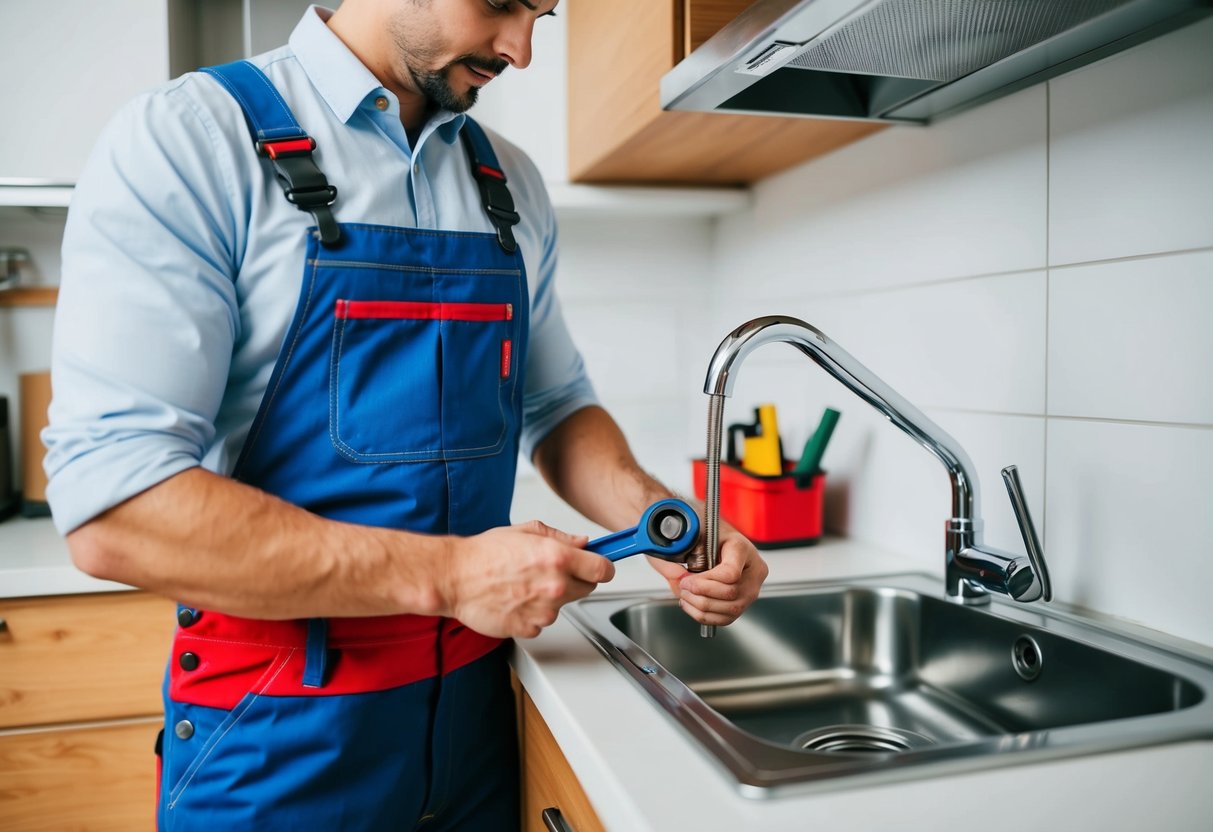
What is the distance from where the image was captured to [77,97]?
61.6 inches

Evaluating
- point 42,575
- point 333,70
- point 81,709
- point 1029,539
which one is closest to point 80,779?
point 81,709

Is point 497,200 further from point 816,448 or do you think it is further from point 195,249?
point 816,448

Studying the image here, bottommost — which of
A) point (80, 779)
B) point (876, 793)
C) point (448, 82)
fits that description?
point (80, 779)

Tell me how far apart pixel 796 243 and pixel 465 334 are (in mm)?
867

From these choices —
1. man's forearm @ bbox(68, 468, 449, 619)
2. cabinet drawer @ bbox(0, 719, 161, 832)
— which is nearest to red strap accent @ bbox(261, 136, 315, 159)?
man's forearm @ bbox(68, 468, 449, 619)

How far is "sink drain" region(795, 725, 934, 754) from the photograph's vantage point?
3.20 ft

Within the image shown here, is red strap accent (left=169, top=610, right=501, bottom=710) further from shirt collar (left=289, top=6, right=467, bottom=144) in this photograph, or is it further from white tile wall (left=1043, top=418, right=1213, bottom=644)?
white tile wall (left=1043, top=418, right=1213, bottom=644)

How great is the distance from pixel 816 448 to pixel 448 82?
2.60ft

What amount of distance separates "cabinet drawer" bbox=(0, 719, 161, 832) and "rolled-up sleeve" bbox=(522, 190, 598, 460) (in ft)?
2.66

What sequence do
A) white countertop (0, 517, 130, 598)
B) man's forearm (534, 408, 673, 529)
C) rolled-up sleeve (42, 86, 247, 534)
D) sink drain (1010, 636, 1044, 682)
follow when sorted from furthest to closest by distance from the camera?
white countertop (0, 517, 130, 598) → man's forearm (534, 408, 673, 529) → sink drain (1010, 636, 1044, 682) → rolled-up sleeve (42, 86, 247, 534)

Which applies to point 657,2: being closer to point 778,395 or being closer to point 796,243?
point 796,243

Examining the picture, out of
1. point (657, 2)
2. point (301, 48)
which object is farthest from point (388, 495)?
point (657, 2)

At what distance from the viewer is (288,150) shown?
84 cm

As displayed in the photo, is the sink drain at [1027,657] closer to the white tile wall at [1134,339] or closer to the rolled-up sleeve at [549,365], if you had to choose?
the white tile wall at [1134,339]
